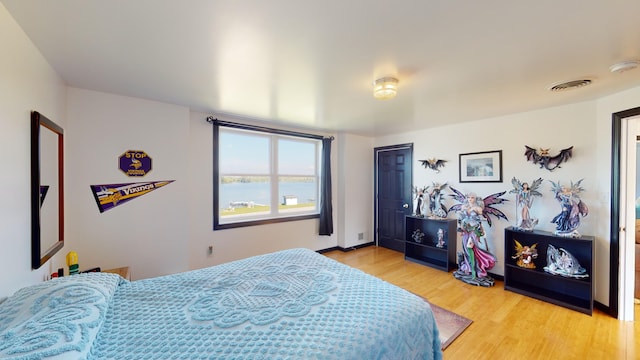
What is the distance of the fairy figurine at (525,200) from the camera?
302 centimetres

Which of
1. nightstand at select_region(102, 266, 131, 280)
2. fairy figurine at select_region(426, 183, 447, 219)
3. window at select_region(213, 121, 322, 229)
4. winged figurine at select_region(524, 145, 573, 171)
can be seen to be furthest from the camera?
fairy figurine at select_region(426, 183, 447, 219)

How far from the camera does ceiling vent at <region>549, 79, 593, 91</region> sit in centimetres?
217

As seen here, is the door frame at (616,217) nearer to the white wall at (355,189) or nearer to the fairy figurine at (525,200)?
the fairy figurine at (525,200)

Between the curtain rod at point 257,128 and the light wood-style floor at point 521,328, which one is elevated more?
the curtain rod at point 257,128

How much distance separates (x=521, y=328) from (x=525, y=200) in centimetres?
152

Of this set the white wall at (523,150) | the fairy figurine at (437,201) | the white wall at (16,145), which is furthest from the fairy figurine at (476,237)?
the white wall at (16,145)

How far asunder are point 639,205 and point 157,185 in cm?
597

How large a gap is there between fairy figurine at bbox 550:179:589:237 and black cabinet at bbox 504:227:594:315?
0.28ft

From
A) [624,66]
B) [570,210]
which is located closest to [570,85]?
[624,66]

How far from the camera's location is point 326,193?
453 centimetres

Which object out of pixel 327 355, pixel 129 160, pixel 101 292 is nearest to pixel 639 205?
pixel 327 355

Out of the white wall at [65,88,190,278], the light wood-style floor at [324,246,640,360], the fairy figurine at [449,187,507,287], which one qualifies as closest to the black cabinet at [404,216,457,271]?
the fairy figurine at [449,187,507,287]

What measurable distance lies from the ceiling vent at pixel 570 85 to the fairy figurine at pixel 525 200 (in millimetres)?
1166

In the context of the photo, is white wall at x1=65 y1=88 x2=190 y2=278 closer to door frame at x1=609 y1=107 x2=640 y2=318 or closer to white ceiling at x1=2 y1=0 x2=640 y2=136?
white ceiling at x1=2 y1=0 x2=640 y2=136
